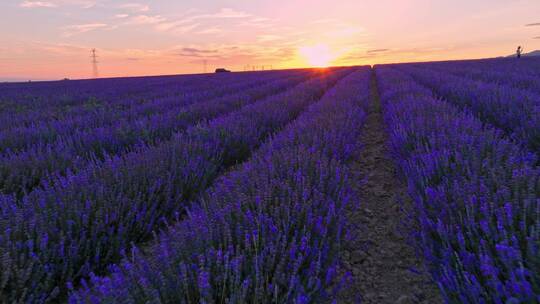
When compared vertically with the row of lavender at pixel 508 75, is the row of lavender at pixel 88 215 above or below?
below

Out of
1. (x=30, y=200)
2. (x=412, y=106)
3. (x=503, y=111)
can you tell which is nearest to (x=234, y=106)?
(x=412, y=106)

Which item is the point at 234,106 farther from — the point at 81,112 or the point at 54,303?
the point at 54,303

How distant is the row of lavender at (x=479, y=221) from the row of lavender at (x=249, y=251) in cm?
47

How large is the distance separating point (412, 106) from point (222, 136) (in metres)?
2.57

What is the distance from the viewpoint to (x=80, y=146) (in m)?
3.63

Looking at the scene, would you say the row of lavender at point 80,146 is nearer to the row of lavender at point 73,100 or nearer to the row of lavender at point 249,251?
the row of lavender at point 249,251

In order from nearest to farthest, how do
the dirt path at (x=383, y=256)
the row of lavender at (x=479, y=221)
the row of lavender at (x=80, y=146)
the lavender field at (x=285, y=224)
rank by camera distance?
the row of lavender at (x=479, y=221)
the lavender field at (x=285, y=224)
the dirt path at (x=383, y=256)
the row of lavender at (x=80, y=146)

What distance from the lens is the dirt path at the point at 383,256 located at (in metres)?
1.66

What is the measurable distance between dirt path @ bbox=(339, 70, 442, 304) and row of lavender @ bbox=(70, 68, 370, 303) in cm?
25

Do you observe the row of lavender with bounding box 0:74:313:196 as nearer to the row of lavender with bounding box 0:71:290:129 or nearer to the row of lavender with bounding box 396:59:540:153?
the row of lavender with bounding box 0:71:290:129

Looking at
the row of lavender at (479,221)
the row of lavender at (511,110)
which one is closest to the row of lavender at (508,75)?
the row of lavender at (511,110)

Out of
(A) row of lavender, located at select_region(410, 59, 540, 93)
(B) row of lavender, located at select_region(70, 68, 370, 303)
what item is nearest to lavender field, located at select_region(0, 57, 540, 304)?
(B) row of lavender, located at select_region(70, 68, 370, 303)

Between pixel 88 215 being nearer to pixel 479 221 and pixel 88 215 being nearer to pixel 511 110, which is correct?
pixel 479 221

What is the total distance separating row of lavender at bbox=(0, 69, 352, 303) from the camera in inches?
59.0
